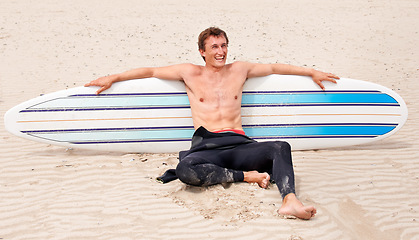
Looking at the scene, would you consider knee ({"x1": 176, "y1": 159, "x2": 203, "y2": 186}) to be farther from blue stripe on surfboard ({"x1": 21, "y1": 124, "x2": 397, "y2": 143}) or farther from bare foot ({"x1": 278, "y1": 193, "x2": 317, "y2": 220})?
blue stripe on surfboard ({"x1": 21, "y1": 124, "x2": 397, "y2": 143})

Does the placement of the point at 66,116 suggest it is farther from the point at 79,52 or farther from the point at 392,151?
the point at 79,52

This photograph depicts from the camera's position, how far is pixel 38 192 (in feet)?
13.4

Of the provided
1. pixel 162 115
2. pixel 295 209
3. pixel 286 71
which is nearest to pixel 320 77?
pixel 286 71

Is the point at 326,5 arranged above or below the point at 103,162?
above

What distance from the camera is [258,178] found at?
3.90 metres

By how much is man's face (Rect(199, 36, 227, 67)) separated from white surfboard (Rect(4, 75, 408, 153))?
2.30 feet

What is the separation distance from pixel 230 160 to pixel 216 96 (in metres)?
0.79

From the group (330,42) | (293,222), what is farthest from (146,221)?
(330,42)

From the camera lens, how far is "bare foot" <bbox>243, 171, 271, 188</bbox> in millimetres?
3863

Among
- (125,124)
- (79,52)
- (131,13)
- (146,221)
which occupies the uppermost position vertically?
(131,13)

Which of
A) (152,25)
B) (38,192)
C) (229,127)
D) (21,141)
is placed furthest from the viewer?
(152,25)

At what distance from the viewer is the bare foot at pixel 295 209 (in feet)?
10.8

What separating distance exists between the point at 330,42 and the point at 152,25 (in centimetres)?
564

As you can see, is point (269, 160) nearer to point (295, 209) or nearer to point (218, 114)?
point (295, 209)
